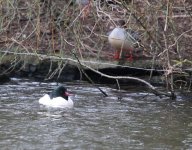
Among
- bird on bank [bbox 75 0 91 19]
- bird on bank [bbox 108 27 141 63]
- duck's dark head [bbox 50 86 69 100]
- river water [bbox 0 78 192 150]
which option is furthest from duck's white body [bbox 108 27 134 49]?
duck's dark head [bbox 50 86 69 100]

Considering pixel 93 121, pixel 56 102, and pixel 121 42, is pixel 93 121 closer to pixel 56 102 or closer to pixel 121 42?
pixel 56 102

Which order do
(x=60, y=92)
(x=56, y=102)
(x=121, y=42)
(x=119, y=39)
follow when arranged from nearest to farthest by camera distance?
(x=56, y=102)
(x=60, y=92)
(x=119, y=39)
(x=121, y=42)

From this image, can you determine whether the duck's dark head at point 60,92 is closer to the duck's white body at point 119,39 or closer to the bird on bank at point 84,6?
the duck's white body at point 119,39

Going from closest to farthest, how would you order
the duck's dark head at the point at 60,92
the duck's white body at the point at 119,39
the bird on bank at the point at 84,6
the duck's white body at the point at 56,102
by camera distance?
the bird on bank at the point at 84,6
the duck's white body at the point at 56,102
the duck's dark head at the point at 60,92
the duck's white body at the point at 119,39

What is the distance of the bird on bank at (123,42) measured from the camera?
14.6m

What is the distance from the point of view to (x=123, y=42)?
48.5 ft

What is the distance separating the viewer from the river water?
1052cm

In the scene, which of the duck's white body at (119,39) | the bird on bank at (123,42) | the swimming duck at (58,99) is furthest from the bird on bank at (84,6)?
the swimming duck at (58,99)

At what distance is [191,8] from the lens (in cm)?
1340

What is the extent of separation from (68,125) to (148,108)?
2066 mm

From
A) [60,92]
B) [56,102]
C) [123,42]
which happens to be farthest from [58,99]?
[123,42]

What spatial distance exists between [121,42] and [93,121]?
3.81 m

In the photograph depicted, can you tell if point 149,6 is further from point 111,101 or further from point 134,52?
point 134,52

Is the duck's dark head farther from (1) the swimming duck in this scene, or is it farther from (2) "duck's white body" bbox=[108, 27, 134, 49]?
(2) "duck's white body" bbox=[108, 27, 134, 49]
